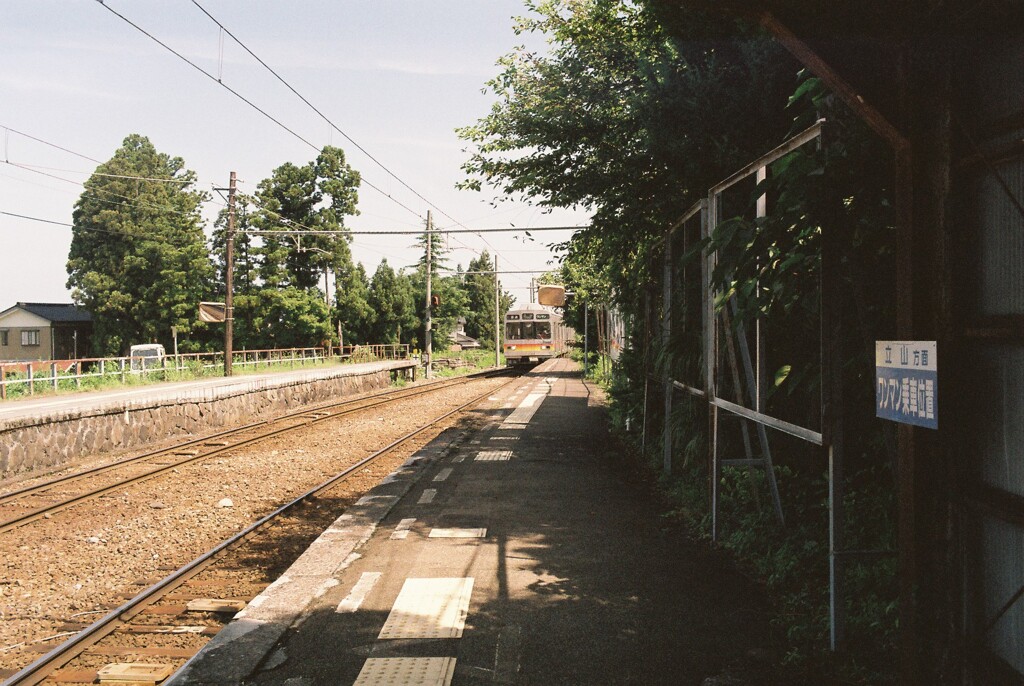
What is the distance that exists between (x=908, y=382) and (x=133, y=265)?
158 feet

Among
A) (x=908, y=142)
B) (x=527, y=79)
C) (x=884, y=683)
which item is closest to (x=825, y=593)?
(x=884, y=683)

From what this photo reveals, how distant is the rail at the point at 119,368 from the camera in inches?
821

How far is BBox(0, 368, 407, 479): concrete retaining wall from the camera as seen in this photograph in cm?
1117

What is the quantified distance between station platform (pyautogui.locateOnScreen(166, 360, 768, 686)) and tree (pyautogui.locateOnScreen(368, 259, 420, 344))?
152 ft

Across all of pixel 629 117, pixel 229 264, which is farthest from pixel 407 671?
pixel 229 264

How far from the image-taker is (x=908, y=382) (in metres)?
3.19

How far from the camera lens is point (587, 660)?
3.99 meters

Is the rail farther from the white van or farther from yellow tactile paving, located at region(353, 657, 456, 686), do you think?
yellow tactile paving, located at region(353, 657, 456, 686)

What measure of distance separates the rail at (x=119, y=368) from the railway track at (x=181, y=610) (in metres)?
15.9

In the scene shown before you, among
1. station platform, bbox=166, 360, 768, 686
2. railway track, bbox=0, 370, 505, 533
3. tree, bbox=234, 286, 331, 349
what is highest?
tree, bbox=234, 286, 331, 349

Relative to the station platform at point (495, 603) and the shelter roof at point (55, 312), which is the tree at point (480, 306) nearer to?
the shelter roof at point (55, 312)

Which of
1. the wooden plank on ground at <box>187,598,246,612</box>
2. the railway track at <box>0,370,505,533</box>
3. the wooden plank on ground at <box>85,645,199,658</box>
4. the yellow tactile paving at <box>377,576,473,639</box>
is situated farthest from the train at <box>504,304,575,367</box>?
the wooden plank on ground at <box>85,645,199,658</box>

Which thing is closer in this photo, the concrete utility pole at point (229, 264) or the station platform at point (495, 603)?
the station platform at point (495, 603)

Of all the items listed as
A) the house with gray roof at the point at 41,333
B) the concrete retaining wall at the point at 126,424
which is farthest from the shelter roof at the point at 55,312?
the concrete retaining wall at the point at 126,424
